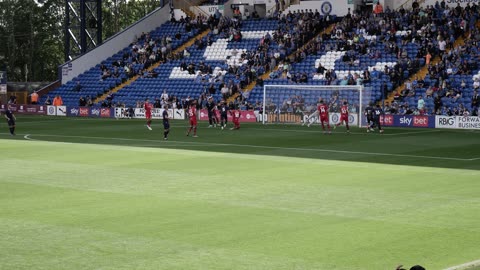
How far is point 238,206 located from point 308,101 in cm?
3434

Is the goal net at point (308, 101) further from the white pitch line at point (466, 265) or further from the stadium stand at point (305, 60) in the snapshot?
the white pitch line at point (466, 265)

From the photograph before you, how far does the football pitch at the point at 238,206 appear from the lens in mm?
13438

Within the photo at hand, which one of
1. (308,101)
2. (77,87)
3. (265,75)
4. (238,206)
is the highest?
(265,75)

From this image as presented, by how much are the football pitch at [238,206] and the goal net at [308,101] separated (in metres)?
14.7

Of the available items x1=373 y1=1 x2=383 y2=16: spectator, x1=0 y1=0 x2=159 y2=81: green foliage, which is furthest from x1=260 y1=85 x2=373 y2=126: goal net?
x1=0 y1=0 x2=159 y2=81: green foliage

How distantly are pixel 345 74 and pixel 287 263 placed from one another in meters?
44.4

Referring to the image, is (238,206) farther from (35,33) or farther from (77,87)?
(35,33)

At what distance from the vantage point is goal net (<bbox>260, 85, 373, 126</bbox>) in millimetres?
50562

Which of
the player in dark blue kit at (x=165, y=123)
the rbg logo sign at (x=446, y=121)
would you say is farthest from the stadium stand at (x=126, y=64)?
the rbg logo sign at (x=446, y=121)

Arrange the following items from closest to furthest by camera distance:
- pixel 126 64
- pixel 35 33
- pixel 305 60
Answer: pixel 305 60 < pixel 126 64 < pixel 35 33

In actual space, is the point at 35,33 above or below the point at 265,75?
above

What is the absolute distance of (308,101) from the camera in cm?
5238

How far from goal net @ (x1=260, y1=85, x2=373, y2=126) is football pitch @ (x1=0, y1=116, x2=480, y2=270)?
14716 millimetres

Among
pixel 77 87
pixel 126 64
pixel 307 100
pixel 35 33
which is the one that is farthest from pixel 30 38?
pixel 307 100
